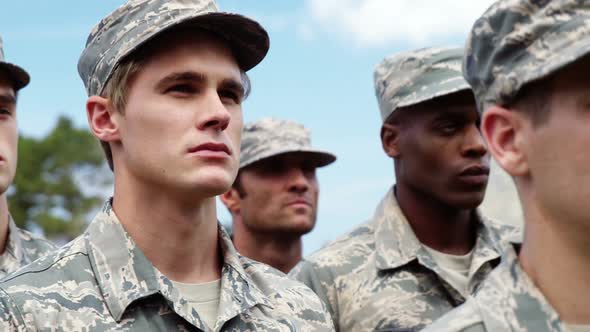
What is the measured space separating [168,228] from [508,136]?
1.50 meters

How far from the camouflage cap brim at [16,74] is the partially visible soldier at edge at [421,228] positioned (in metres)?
1.84

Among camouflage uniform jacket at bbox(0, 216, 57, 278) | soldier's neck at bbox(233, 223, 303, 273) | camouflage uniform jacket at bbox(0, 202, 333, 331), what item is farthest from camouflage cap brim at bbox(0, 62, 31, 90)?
soldier's neck at bbox(233, 223, 303, 273)

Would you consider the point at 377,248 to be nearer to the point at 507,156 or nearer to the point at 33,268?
the point at 33,268

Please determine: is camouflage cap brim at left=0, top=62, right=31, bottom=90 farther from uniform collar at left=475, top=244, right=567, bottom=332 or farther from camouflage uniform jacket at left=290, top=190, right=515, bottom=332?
uniform collar at left=475, top=244, right=567, bottom=332

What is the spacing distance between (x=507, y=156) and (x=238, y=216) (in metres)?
5.42

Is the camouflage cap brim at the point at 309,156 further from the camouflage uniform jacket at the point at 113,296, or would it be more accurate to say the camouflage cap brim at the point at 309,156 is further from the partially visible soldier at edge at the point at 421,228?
the camouflage uniform jacket at the point at 113,296

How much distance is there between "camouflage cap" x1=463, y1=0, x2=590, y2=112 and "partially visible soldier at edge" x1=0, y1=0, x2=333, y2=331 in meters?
1.20

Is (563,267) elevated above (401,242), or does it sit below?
above

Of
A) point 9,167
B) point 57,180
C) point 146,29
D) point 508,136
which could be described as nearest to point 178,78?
point 146,29

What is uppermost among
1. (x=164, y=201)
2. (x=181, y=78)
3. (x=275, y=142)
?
(x=181, y=78)

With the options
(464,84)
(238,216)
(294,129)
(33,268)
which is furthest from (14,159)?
(294,129)

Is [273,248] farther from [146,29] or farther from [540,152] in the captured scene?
[540,152]

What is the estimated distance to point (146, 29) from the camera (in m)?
3.83

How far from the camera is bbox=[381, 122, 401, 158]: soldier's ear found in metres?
5.64
